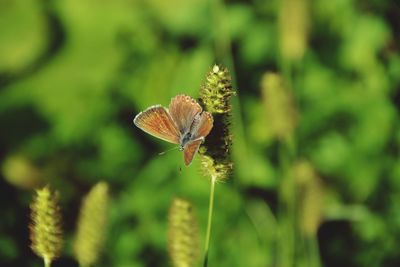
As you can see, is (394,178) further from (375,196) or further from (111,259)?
(111,259)

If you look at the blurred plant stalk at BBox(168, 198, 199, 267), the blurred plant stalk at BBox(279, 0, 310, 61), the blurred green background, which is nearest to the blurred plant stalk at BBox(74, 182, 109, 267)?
the blurred plant stalk at BBox(168, 198, 199, 267)

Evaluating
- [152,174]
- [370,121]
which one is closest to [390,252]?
[370,121]

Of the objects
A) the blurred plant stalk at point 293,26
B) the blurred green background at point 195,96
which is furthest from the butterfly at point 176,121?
the blurred green background at point 195,96

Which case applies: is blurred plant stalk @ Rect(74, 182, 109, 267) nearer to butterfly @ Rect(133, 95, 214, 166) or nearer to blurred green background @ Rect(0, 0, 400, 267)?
butterfly @ Rect(133, 95, 214, 166)

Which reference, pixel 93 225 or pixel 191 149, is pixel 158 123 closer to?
pixel 191 149

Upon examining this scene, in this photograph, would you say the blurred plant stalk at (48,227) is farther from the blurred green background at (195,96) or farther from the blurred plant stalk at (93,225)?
the blurred green background at (195,96)

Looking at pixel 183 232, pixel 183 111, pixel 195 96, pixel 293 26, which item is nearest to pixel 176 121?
pixel 183 111
